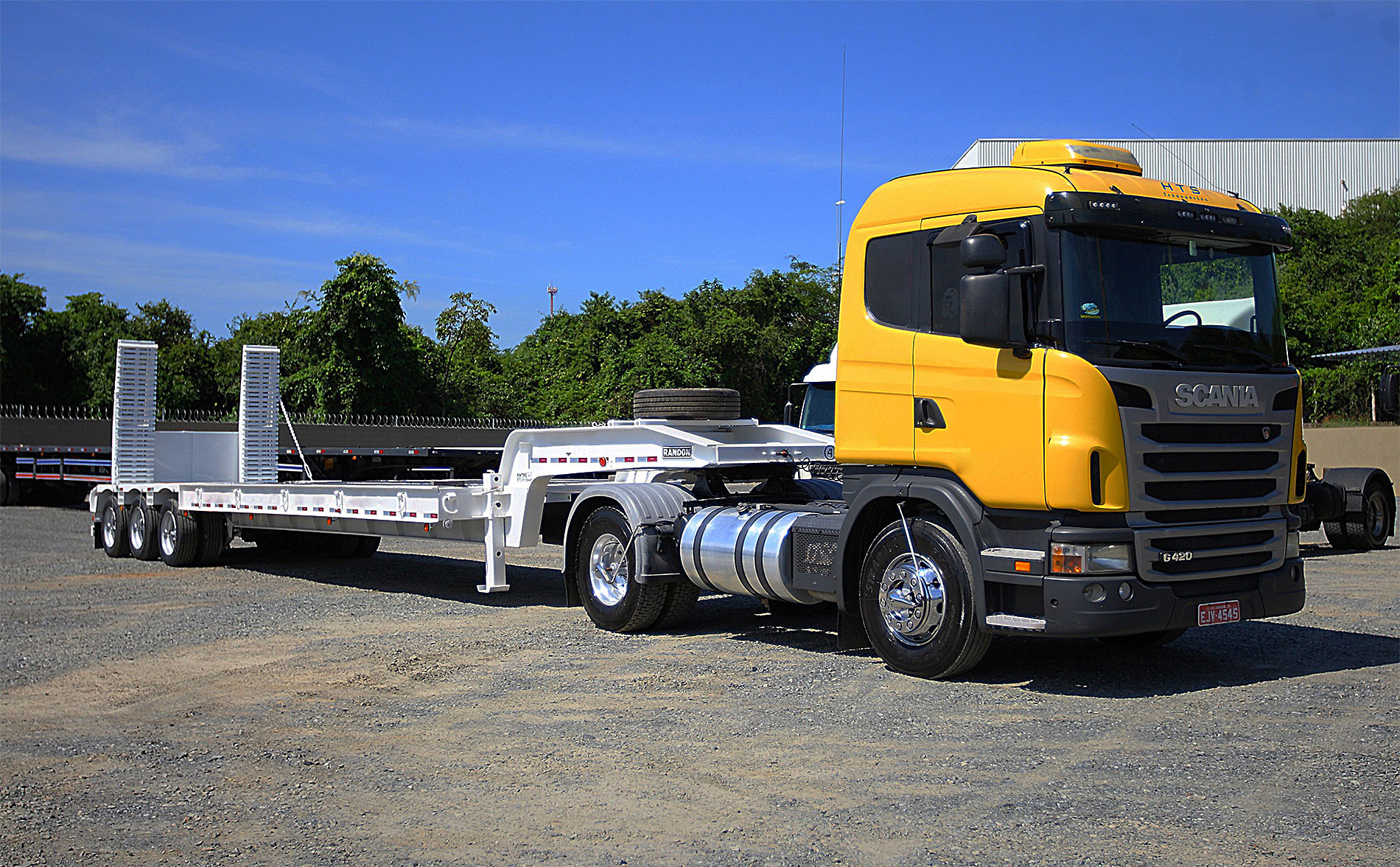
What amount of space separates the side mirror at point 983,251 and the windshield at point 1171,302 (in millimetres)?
349

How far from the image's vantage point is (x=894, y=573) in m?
8.02

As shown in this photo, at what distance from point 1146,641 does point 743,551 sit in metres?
2.96

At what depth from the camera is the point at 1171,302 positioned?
24.7ft

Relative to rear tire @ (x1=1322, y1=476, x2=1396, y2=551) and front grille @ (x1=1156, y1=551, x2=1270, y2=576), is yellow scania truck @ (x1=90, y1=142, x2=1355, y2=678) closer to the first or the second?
front grille @ (x1=1156, y1=551, x2=1270, y2=576)

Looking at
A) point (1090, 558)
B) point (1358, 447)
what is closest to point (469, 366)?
point (1358, 447)

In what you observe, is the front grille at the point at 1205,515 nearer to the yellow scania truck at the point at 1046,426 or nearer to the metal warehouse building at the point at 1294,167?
the yellow scania truck at the point at 1046,426

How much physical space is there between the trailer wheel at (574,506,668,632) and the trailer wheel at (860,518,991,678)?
2193mm

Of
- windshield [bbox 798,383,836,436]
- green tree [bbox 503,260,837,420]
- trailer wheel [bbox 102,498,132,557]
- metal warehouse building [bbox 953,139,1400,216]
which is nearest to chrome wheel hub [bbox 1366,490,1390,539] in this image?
windshield [bbox 798,383,836,436]

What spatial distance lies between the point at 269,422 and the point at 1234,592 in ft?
43.6

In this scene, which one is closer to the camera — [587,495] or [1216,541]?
[1216,541]

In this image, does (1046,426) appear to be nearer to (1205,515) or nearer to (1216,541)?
(1205,515)

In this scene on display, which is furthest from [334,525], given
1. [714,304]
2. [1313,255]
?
[1313,255]

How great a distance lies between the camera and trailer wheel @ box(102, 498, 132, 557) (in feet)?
54.5

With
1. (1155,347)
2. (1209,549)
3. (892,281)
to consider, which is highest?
(892,281)
